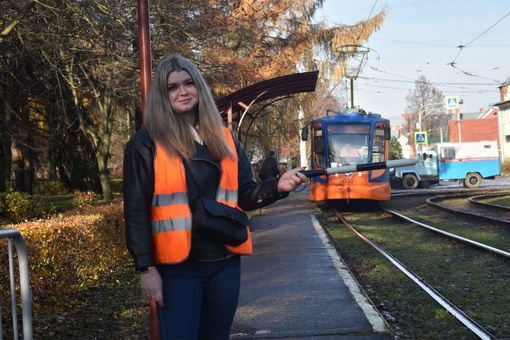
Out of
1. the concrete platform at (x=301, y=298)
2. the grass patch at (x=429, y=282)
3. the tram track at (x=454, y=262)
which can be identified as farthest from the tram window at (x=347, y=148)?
the concrete platform at (x=301, y=298)

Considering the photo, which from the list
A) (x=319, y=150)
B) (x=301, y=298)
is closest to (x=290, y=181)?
(x=301, y=298)

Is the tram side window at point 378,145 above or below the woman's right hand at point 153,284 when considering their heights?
above

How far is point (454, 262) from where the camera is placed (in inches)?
448

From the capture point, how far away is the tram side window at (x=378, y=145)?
Result: 21734 mm

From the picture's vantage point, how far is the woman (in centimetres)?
305

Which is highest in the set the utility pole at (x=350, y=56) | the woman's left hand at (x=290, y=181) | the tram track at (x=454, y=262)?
the utility pole at (x=350, y=56)

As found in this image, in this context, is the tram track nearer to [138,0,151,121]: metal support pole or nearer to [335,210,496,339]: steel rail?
[335,210,496,339]: steel rail

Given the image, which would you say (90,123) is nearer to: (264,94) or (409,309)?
(264,94)

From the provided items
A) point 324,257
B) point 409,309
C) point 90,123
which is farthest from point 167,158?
point 90,123

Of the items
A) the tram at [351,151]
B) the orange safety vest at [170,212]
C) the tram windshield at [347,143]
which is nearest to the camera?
the orange safety vest at [170,212]

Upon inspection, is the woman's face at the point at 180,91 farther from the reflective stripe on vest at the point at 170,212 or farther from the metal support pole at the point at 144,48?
the metal support pole at the point at 144,48

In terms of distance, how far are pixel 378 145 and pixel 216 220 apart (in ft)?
63.0

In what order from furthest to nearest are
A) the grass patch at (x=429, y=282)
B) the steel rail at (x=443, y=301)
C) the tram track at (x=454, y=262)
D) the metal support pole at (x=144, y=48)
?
1. the tram track at (x=454, y=262)
2. the grass patch at (x=429, y=282)
3. the steel rail at (x=443, y=301)
4. the metal support pole at (x=144, y=48)

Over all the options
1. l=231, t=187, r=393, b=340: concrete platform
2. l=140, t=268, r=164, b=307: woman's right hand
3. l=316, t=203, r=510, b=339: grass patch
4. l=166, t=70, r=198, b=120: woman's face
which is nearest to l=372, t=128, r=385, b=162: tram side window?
l=316, t=203, r=510, b=339: grass patch
